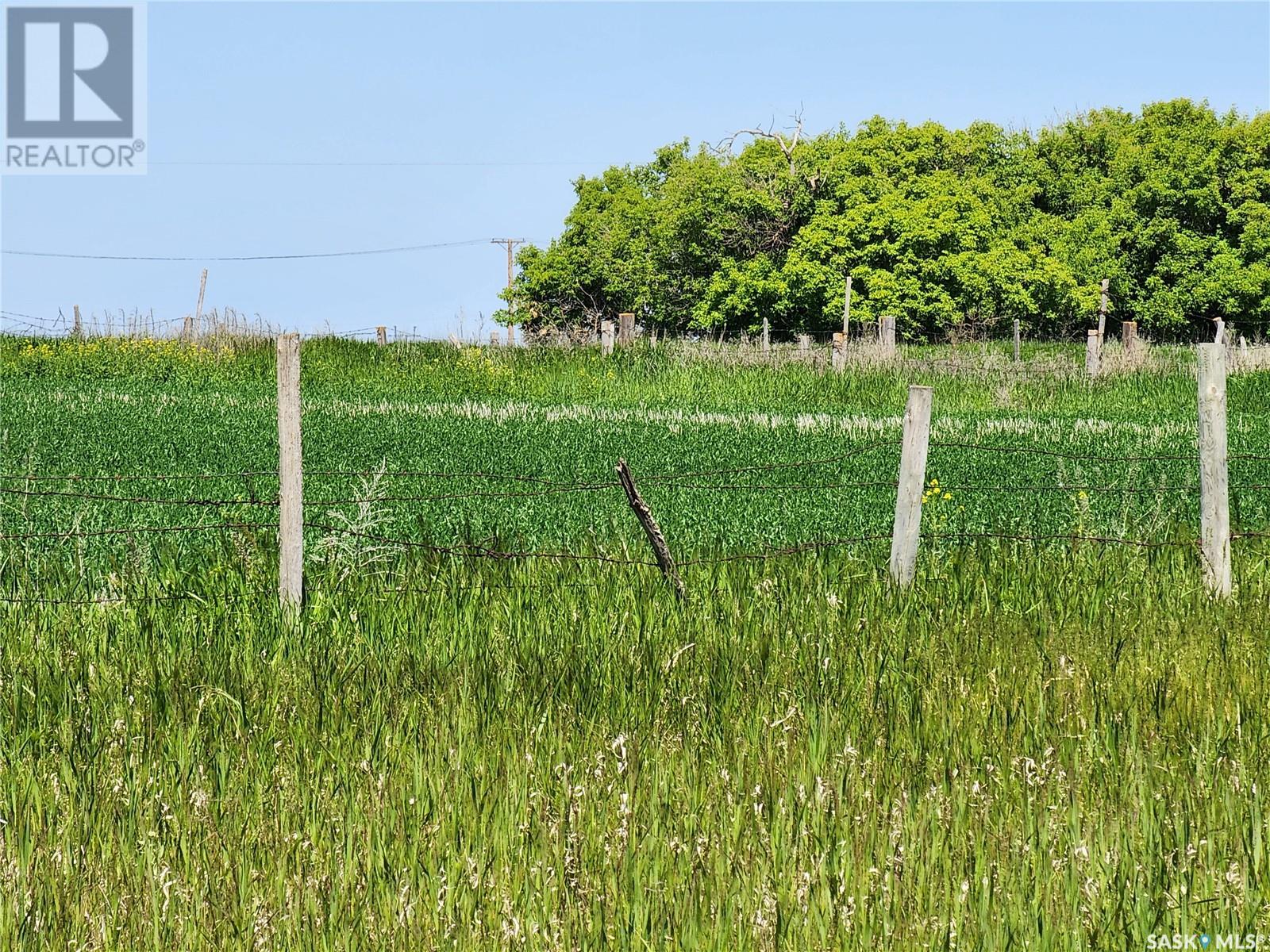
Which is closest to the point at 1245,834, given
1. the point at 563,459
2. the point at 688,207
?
the point at 563,459

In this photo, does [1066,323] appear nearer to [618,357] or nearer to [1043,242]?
[1043,242]

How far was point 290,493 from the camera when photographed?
7207 millimetres

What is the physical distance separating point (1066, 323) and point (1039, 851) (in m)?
61.6

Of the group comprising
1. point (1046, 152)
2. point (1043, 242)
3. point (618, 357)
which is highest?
point (1046, 152)

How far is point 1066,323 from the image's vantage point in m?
61.4

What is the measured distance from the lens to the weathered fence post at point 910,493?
787 cm

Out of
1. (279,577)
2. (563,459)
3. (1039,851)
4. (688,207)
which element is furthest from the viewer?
(688,207)

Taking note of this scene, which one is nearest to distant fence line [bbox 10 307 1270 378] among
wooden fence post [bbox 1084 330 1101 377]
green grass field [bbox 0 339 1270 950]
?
wooden fence post [bbox 1084 330 1101 377]

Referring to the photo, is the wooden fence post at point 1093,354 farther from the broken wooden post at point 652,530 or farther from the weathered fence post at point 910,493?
the broken wooden post at point 652,530

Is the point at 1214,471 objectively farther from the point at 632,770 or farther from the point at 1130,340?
the point at 1130,340

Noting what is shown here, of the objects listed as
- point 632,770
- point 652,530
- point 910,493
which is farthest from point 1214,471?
point 632,770

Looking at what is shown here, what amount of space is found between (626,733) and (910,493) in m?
3.52

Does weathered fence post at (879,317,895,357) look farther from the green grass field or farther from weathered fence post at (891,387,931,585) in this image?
weathered fence post at (891,387,931,585)

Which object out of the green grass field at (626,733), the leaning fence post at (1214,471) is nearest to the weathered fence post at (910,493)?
the green grass field at (626,733)
